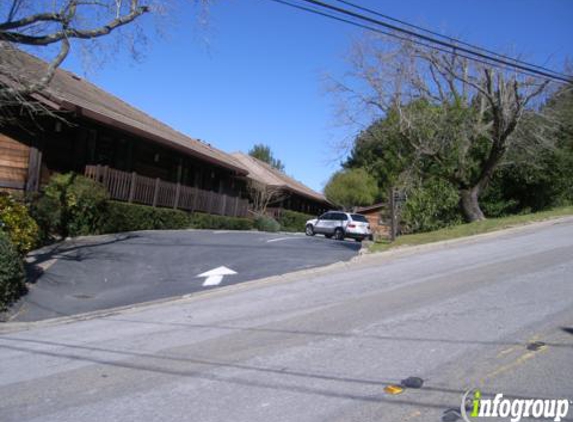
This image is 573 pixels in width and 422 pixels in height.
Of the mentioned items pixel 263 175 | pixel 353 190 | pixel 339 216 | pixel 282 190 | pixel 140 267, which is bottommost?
pixel 140 267

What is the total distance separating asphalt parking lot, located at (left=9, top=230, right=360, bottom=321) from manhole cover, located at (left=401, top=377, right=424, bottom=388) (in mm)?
7316

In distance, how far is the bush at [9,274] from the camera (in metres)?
10.6

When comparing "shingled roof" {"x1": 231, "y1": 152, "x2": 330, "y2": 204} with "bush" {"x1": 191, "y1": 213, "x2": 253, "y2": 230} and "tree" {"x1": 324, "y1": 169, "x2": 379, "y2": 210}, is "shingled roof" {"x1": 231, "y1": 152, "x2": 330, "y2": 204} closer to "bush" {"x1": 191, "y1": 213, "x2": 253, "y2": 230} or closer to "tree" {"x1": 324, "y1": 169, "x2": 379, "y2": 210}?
"tree" {"x1": 324, "y1": 169, "x2": 379, "y2": 210}

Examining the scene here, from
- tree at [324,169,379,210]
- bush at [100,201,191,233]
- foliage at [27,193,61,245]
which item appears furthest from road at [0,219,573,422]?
tree at [324,169,379,210]

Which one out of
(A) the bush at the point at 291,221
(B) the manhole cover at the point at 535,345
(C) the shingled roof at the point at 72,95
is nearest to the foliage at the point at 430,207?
(C) the shingled roof at the point at 72,95

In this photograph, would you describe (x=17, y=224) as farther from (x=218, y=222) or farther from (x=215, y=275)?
(x=218, y=222)

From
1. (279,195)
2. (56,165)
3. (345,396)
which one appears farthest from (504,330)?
(279,195)

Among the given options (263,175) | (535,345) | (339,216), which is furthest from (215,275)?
(263,175)

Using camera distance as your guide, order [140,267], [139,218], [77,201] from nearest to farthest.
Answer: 1. [140,267]
2. [77,201]
3. [139,218]

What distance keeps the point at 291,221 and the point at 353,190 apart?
55.1ft

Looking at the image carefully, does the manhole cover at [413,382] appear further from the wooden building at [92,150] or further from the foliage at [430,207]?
the foliage at [430,207]

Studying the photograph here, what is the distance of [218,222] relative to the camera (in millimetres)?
27656

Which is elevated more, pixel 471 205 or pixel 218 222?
pixel 471 205

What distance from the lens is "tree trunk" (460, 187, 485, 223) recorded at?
23312mm
